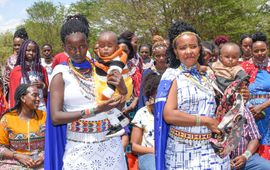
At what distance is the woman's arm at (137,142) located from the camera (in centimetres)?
462

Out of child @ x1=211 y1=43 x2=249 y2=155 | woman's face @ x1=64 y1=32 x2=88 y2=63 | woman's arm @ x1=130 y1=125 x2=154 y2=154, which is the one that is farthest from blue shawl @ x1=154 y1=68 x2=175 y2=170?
woman's arm @ x1=130 y1=125 x2=154 y2=154

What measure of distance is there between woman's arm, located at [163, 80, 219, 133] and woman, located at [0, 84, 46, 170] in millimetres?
1706

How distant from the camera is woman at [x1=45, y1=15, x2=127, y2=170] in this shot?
3.09 m

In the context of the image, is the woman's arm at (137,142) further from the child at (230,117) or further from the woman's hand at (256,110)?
the child at (230,117)

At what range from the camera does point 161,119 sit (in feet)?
10.2

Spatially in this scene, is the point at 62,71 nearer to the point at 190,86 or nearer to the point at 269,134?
the point at 190,86

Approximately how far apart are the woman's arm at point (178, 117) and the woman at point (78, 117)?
1.20 ft

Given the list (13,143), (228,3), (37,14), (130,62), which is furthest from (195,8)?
(37,14)

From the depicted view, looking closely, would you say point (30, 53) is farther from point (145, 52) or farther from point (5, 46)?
point (5, 46)

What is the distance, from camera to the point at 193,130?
3.07 meters

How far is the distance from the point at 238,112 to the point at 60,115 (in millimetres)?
1327

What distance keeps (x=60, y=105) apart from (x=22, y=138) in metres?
1.29

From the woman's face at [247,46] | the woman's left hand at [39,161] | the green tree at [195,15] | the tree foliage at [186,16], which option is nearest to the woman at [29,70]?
the woman's left hand at [39,161]

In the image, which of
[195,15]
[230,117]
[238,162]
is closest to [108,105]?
[230,117]
